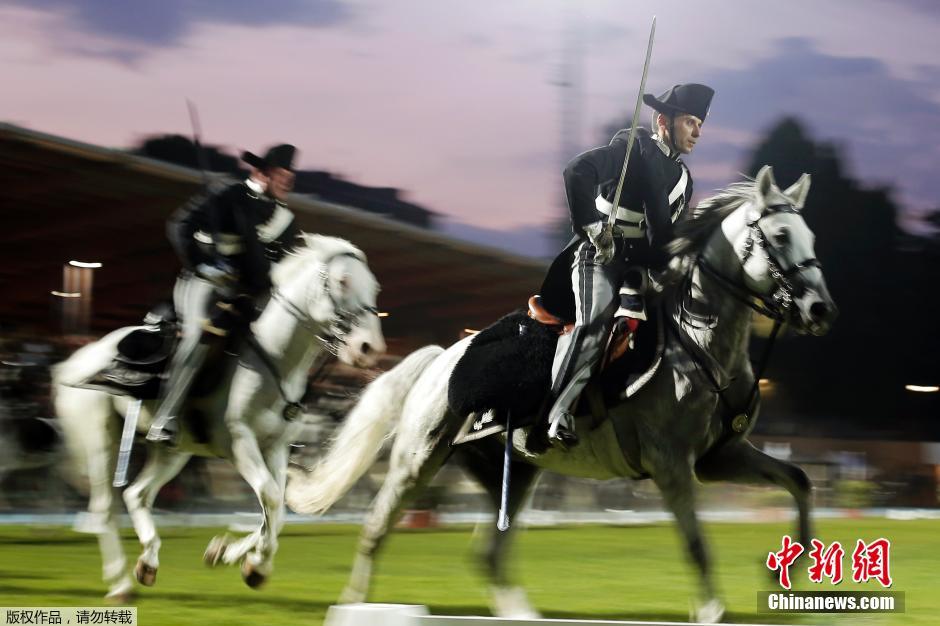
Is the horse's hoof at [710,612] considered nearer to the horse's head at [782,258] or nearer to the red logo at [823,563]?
the red logo at [823,563]

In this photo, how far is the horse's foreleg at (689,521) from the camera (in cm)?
441

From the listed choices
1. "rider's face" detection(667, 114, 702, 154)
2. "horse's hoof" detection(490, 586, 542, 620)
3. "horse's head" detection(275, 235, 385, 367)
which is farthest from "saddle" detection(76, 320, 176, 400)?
"rider's face" detection(667, 114, 702, 154)

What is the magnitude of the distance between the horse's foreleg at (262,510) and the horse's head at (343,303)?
1.75ft

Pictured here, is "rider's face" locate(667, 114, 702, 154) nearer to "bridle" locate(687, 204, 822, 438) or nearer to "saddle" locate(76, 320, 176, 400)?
"bridle" locate(687, 204, 822, 438)

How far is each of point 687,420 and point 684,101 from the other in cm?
131

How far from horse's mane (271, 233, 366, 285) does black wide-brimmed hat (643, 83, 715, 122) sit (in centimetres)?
135

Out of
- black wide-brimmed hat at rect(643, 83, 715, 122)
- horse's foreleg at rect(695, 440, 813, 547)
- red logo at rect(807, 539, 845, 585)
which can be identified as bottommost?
red logo at rect(807, 539, 845, 585)

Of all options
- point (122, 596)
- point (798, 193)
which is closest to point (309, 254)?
point (122, 596)

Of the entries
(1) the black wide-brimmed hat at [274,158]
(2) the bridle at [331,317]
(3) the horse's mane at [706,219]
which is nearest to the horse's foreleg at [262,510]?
(2) the bridle at [331,317]

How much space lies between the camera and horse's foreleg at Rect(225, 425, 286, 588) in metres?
4.82

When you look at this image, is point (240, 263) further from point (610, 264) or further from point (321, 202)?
point (321, 202)

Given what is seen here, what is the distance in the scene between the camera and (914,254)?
1518 centimetres

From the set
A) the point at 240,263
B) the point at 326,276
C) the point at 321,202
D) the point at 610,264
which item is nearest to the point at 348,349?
the point at 326,276

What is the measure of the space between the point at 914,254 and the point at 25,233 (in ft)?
35.6
